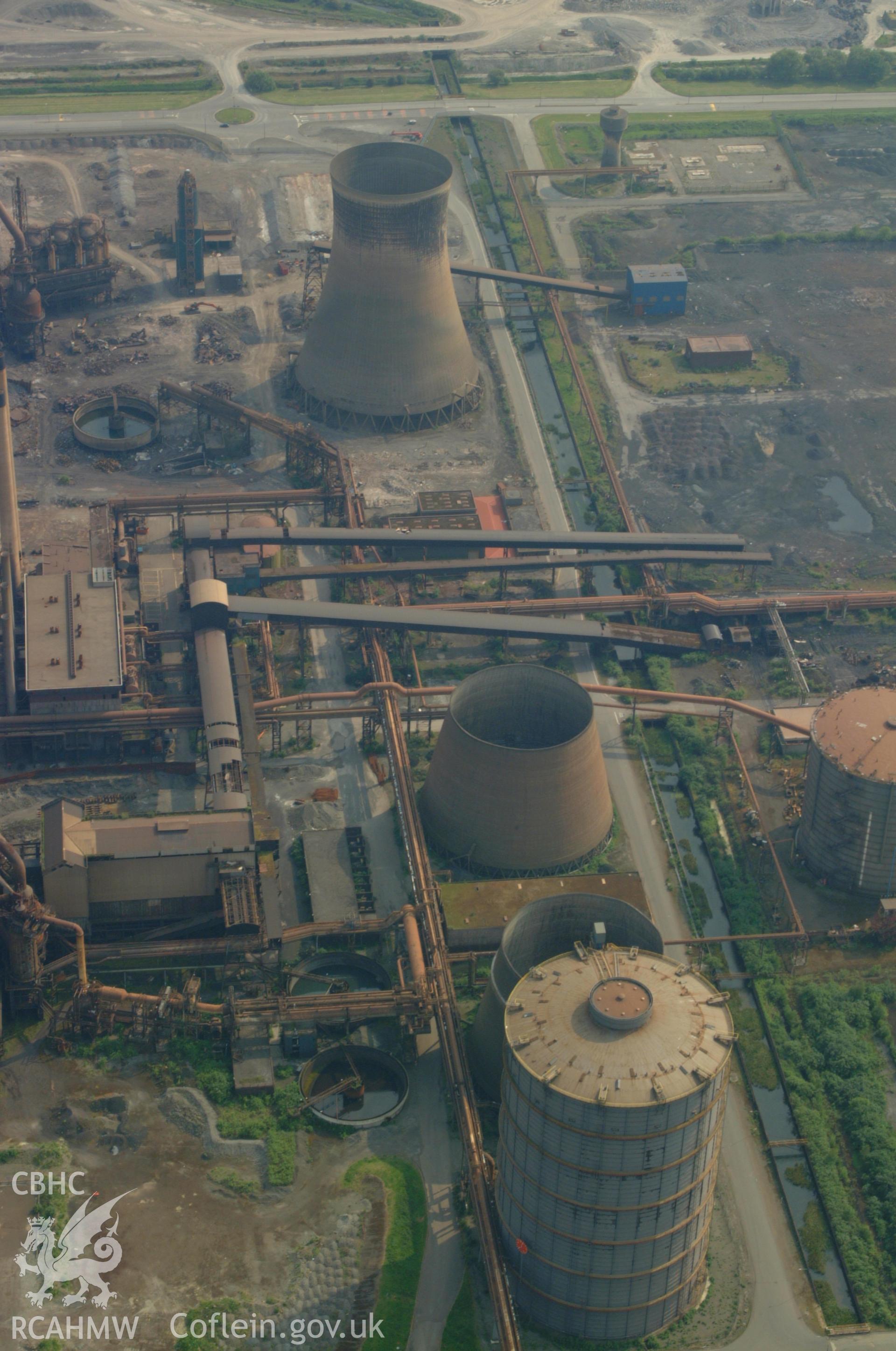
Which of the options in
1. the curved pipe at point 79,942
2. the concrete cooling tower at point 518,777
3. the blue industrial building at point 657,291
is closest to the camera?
the curved pipe at point 79,942

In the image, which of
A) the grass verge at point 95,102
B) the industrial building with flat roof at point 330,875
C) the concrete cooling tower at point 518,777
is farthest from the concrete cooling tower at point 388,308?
the grass verge at point 95,102

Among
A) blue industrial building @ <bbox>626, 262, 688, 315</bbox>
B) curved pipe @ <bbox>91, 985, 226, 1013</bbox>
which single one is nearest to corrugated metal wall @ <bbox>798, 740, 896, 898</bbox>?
curved pipe @ <bbox>91, 985, 226, 1013</bbox>

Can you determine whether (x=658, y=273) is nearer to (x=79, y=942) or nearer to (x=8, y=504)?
(x=8, y=504)

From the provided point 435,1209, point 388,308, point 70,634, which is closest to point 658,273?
point 388,308

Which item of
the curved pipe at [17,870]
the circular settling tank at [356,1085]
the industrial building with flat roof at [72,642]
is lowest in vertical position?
the circular settling tank at [356,1085]

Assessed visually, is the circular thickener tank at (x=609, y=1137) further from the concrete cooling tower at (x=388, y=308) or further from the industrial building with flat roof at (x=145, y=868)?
the concrete cooling tower at (x=388, y=308)

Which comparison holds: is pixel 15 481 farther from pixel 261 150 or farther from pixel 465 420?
pixel 261 150
